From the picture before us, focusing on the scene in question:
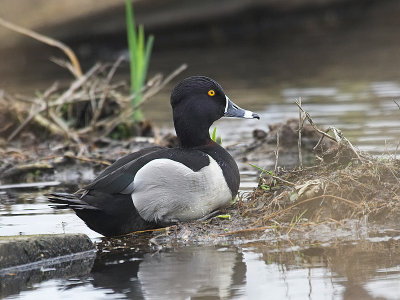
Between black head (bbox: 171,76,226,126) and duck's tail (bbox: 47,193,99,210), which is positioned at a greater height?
black head (bbox: 171,76,226,126)

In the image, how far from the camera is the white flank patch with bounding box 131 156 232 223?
663 centimetres

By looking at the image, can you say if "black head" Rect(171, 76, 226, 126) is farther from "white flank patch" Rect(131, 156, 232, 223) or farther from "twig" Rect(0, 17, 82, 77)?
"twig" Rect(0, 17, 82, 77)

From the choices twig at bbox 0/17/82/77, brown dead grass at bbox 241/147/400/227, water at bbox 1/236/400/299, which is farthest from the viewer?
twig at bbox 0/17/82/77

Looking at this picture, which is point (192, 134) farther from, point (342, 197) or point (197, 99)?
point (342, 197)

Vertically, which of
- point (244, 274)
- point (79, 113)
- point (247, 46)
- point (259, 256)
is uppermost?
point (247, 46)

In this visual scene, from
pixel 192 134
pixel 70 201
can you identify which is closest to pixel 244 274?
pixel 70 201

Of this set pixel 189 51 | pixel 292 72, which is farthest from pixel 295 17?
pixel 292 72

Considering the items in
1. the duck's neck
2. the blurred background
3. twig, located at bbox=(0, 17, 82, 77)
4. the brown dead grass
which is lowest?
the brown dead grass

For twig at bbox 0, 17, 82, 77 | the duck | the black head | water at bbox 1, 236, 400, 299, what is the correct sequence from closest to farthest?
water at bbox 1, 236, 400, 299 < the duck < the black head < twig at bbox 0, 17, 82, 77

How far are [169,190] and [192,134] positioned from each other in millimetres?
738

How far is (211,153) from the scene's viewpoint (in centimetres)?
709

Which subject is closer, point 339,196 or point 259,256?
point 259,256

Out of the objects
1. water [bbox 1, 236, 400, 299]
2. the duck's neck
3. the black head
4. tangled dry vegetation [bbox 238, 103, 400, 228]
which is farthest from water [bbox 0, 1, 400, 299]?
the black head

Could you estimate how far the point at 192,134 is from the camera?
23.6ft
